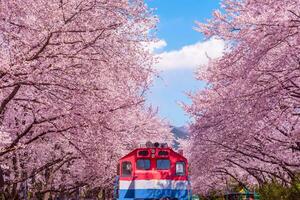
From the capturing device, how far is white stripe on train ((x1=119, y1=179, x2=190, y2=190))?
16.0 metres

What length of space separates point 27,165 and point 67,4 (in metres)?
9.20

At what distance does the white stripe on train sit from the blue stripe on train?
111mm

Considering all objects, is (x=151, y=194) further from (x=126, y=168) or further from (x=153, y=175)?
A: (x=126, y=168)

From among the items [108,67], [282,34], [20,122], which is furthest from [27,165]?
[282,34]

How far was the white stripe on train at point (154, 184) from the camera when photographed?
16.0 meters

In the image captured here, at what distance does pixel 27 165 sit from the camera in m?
16.1

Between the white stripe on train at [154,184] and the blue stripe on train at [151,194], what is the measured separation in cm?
11

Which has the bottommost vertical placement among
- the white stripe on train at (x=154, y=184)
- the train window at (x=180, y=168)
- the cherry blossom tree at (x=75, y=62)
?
the white stripe on train at (x=154, y=184)

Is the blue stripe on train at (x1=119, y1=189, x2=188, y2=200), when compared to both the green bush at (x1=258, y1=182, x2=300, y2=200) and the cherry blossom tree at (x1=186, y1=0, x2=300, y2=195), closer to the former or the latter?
the cherry blossom tree at (x1=186, y1=0, x2=300, y2=195)

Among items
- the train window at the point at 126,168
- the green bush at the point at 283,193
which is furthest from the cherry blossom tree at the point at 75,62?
the green bush at the point at 283,193

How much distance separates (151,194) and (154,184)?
35 cm

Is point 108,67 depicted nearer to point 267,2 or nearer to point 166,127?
point 267,2

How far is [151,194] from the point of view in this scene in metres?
16.1

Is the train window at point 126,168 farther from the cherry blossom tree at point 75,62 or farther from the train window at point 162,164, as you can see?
the cherry blossom tree at point 75,62
